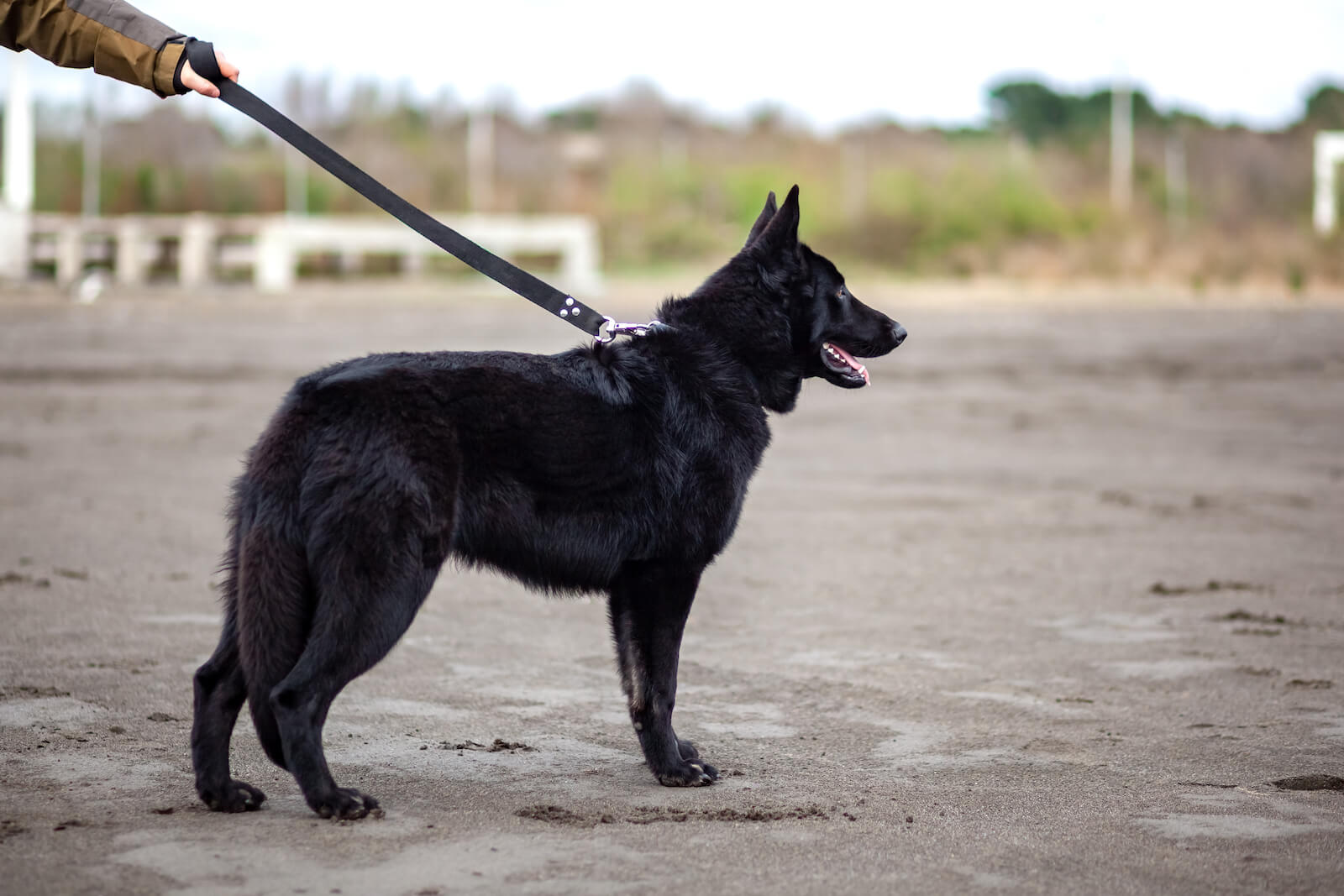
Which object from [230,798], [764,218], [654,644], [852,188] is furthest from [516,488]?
[852,188]

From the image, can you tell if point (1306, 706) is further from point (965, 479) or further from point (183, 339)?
point (183, 339)

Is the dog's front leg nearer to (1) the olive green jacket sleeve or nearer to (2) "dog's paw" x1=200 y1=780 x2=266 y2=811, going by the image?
(2) "dog's paw" x1=200 y1=780 x2=266 y2=811

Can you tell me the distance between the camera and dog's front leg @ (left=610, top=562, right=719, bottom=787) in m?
4.48

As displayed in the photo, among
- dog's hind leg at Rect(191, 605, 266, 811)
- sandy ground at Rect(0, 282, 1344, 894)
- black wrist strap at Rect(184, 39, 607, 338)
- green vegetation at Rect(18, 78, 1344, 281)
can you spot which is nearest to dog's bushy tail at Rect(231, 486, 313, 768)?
dog's hind leg at Rect(191, 605, 266, 811)

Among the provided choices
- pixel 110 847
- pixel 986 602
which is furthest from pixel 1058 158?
pixel 110 847

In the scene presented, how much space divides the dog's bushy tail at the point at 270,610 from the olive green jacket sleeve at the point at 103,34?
1.37 meters

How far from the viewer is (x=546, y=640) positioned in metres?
6.30

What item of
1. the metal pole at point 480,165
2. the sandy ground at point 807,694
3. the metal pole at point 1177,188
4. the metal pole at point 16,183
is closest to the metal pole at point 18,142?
the metal pole at point 16,183

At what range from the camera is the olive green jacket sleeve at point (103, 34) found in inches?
167

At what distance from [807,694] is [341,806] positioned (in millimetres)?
2098

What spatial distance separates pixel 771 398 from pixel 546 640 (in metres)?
1.94

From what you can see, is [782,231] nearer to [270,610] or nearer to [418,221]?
[418,221]

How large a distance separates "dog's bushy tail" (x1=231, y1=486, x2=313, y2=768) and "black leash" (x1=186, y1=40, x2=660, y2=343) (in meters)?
1.02

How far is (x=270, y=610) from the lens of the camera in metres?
3.91
